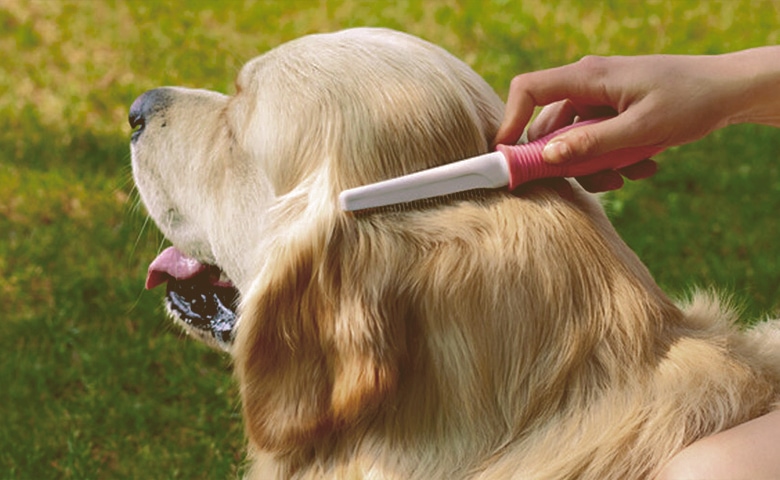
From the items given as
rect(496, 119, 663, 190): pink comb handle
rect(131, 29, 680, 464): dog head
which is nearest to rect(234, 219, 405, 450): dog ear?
rect(131, 29, 680, 464): dog head

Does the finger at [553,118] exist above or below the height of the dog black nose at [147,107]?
above

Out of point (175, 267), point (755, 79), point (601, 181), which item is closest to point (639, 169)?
point (601, 181)

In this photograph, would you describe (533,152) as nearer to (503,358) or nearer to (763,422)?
(503,358)

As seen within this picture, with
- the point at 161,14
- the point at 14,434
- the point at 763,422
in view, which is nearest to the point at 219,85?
the point at 161,14

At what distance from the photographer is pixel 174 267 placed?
3.22 metres

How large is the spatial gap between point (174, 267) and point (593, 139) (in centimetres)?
147

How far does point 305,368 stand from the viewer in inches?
96.3

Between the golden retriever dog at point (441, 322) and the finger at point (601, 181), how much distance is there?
0.06 metres

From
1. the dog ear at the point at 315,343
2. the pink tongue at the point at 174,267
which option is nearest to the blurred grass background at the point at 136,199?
the pink tongue at the point at 174,267

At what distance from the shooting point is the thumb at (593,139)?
7.69 feet

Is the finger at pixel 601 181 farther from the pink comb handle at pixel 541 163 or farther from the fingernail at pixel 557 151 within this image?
the fingernail at pixel 557 151

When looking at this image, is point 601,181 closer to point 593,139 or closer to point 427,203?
point 593,139

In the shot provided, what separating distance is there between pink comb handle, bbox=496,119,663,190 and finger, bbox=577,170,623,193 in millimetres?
54

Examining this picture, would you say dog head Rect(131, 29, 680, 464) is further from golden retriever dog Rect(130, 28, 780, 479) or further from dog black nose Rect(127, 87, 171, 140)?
Answer: dog black nose Rect(127, 87, 171, 140)
